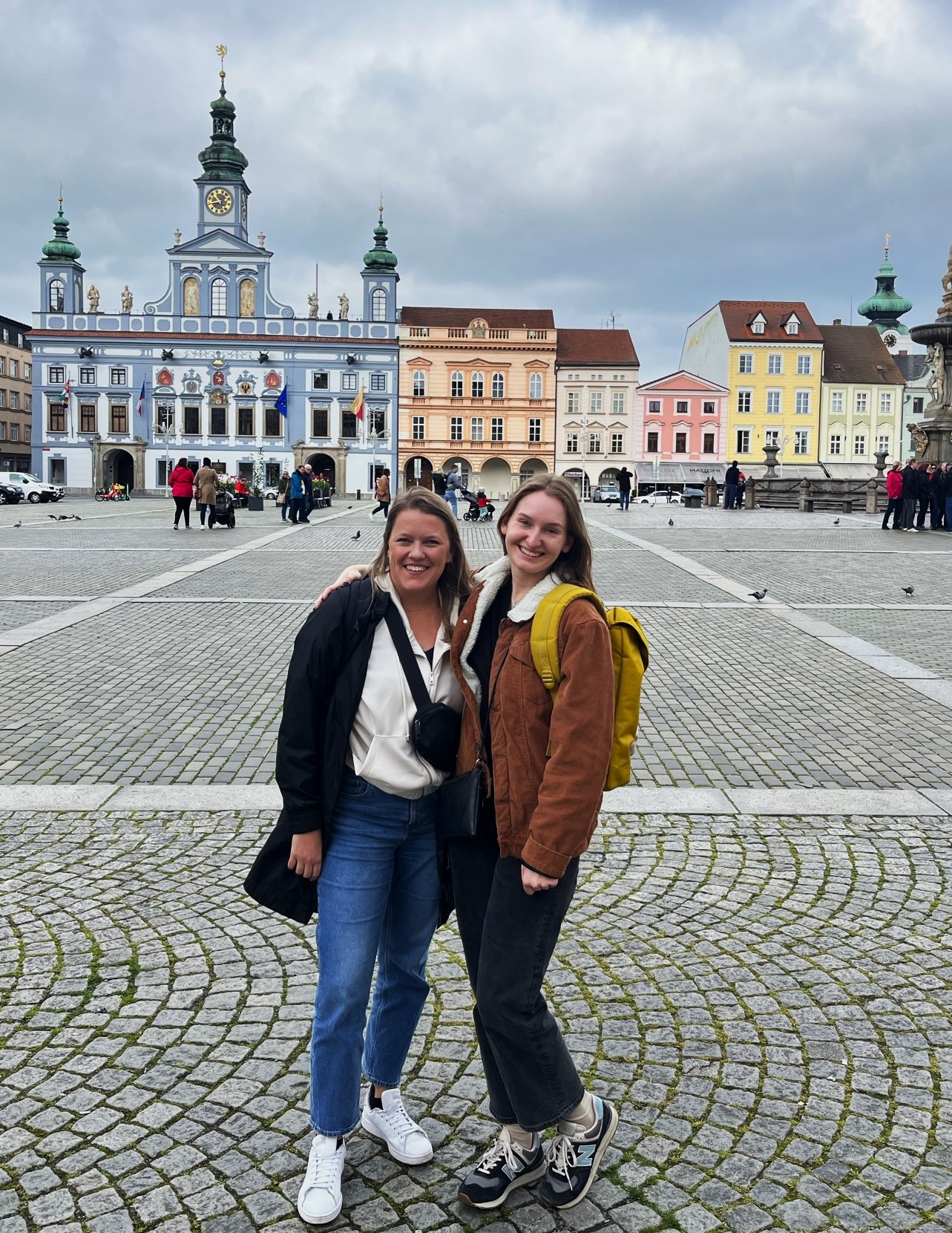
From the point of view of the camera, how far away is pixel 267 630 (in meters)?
11.5

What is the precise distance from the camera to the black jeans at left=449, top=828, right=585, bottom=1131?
2.74 meters

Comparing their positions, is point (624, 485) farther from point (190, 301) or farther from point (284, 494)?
point (190, 301)

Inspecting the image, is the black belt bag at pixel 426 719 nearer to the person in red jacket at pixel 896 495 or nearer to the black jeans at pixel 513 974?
the black jeans at pixel 513 974

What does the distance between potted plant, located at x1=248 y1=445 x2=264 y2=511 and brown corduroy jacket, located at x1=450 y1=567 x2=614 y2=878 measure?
4191cm

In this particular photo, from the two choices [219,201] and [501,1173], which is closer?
[501,1173]

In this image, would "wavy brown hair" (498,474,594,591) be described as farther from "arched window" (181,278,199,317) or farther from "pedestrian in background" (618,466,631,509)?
"arched window" (181,278,199,317)

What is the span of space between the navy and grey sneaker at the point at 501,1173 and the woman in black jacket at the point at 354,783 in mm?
203

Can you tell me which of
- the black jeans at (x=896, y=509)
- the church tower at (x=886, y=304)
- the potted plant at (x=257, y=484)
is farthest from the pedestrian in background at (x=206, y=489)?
the church tower at (x=886, y=304)

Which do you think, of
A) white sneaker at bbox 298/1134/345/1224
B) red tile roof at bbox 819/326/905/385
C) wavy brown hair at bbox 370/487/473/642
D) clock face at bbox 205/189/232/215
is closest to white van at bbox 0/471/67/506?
clock face at bbox 205/189/232/215

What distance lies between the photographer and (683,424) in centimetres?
7438

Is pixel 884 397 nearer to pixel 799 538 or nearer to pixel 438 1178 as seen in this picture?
pixel 799 538

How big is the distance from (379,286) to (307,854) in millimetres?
74027

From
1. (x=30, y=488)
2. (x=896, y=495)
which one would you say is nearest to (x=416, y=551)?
(x=896, y=495)

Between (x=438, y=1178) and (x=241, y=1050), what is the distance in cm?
87
